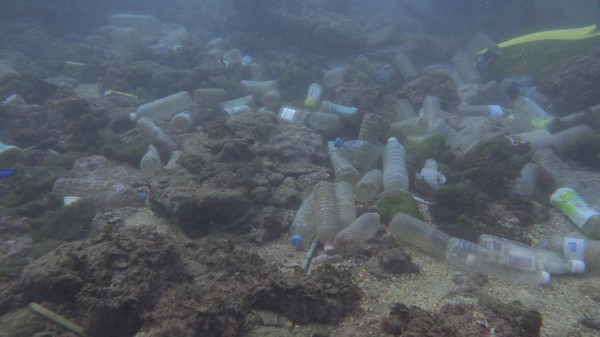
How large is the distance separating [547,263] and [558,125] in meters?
4.25

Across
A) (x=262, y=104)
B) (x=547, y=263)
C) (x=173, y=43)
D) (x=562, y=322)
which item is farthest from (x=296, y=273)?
(x=173, y=43)

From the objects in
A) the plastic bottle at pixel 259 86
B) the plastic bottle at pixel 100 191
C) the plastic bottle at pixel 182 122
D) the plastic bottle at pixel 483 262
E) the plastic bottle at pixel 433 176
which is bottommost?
the plastic bottle at pixel 100 191

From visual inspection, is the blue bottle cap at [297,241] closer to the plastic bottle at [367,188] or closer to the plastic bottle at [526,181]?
the plastic bottle at [367,188]

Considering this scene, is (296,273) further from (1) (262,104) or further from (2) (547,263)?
(1) (262,104)

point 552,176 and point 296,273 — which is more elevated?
point 552,176

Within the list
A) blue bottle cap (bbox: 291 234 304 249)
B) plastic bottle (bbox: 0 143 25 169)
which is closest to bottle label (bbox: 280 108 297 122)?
blue bottle cap (bbox: 291 234 304 249)

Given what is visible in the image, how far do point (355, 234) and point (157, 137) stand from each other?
4.63m

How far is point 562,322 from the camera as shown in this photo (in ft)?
8.70

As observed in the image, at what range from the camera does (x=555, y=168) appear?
5.14 meters

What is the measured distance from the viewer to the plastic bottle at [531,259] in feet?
10.9

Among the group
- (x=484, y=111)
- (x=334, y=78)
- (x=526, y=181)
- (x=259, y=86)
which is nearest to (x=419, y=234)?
(x=526, y=181)

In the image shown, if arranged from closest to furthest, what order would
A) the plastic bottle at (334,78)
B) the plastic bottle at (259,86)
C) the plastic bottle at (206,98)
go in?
1. the plastic bottle at (206,98)
2. the plastic bottle at (259,86)
3. the plastic bottle at (334,78)

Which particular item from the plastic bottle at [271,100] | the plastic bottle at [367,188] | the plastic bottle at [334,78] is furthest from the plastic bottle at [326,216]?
the plastic bottle at [334,78]

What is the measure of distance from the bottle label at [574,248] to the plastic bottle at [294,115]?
4760 millimetres
